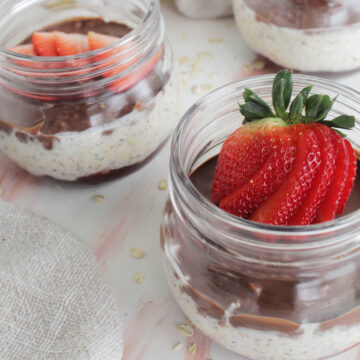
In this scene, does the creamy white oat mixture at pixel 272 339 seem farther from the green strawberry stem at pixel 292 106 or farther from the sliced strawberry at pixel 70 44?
the sliced strawberry at pixel 70 44

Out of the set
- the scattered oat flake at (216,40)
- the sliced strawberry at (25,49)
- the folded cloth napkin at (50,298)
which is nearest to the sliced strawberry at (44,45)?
the sliced strawberry at (25,49)

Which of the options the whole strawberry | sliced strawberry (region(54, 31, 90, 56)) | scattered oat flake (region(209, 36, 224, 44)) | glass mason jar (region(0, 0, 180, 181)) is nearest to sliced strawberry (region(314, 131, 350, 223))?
the whole strawberry

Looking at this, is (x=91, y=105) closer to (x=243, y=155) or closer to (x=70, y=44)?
(x=70, y=44)

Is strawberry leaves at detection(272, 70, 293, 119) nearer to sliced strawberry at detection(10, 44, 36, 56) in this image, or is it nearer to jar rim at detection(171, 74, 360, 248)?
jar rim at detection(171, 74, 360, 248)

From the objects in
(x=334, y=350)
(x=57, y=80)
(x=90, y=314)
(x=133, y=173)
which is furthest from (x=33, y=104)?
(x=334, y=350)

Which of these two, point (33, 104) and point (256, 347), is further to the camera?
point (33, 104)

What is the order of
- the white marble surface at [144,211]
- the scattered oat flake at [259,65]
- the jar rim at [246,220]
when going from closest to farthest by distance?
the jar rim at [246,220] → the white marble surface at [144,211] → the scattered oat flake at [259,65]

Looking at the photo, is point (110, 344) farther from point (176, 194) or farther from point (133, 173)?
point (133, 173)
